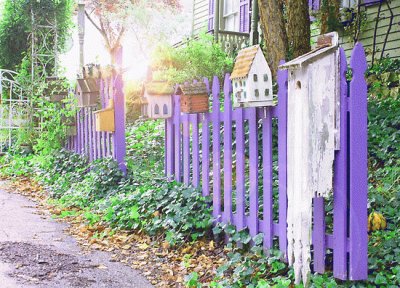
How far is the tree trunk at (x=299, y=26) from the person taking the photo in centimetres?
748

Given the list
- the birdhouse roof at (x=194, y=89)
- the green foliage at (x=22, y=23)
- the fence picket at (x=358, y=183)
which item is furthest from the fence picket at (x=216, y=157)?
the green foliage at (x=22, y=23)

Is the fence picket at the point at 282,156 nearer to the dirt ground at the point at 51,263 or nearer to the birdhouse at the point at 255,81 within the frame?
the birdhouse at the point at 255,81

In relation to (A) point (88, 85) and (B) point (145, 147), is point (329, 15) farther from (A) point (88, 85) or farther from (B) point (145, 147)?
(A) point (88, 85)

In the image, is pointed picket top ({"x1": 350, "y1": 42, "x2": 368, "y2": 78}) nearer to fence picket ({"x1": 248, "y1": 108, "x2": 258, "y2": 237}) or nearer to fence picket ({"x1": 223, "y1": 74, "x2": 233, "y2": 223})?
fence picket ({"x1": 248, "y1": 108, "x2": 258, "y2": 237})

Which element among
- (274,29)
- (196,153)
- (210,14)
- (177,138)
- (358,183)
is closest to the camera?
(358,183)

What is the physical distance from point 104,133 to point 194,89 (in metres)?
2.84

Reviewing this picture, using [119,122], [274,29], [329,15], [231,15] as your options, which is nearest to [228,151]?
[119,122]

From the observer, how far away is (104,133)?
24.3 ft

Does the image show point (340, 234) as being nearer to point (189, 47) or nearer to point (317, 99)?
point (317, 99)

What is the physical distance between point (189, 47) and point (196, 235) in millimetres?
7912

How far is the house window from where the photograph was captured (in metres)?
15.8

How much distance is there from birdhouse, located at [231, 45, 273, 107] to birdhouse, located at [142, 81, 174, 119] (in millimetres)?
1569

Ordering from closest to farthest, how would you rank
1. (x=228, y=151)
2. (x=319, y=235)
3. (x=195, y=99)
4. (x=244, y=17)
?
(x=319, y=235)
(x=228, y=151)
(x=195, y=99)
(x=244, y=17)

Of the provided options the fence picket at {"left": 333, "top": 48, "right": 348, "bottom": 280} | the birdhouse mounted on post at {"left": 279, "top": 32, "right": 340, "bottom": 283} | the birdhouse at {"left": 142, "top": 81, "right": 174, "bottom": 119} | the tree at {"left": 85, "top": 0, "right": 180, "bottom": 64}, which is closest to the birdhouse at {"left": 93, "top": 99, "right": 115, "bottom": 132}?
the birdhouse at {"left": 142, "top": 81, "right": 174, "bottom": 119}
